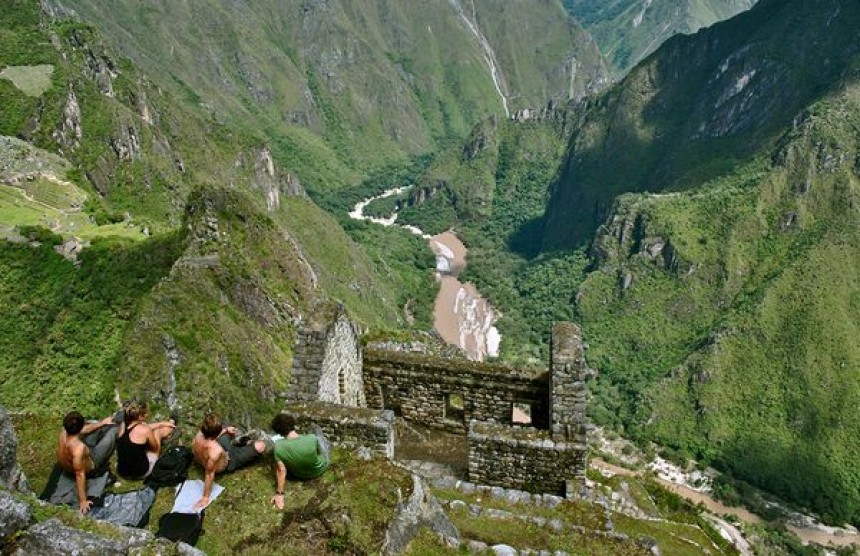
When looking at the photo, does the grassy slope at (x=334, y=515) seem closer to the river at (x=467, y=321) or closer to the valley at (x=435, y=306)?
the valley at (x=435, y=306)

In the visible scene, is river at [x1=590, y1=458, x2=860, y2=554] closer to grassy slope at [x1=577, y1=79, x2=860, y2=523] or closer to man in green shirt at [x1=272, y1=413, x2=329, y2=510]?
grassy slope at [x1=577, y1=79, x2=860, y2=523]

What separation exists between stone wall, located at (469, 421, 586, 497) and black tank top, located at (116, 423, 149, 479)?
7.81m

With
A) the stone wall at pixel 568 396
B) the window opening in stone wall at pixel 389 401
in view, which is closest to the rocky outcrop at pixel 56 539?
the stone wall at pixel 568 396

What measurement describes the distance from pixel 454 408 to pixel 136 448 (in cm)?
1045

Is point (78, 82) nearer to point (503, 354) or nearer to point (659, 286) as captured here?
point (503, 354)

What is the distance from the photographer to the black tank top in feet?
36.6

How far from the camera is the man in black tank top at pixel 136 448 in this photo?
11.2 metres

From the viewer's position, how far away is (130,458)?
11180 mm

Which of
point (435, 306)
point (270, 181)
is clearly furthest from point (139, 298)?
point (435, 306)

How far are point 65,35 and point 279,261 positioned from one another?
10291 cm

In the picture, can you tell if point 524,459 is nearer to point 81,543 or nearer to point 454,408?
point 454,408

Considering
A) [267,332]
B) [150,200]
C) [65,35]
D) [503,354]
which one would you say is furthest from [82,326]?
[503,354]

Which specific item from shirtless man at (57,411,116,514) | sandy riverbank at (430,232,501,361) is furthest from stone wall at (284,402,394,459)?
sandy riverbank at (430,232,501,361)

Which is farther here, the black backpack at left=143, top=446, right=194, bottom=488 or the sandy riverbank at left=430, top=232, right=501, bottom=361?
the sandy riverbank at left=430, top=232, right=501, bottom=361
